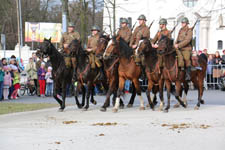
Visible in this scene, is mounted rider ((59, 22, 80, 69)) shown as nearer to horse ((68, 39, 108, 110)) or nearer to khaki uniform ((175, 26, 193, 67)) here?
horse ((68, 39, 108, 110))

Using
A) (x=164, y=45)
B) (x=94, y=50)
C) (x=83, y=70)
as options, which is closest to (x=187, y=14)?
(x=94, y=50)

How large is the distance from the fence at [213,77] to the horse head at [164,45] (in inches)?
512

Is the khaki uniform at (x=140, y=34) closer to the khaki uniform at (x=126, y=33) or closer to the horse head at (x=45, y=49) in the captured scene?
the khaki uniform at (x=126, y=33)

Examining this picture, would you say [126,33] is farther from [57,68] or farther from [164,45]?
[57,68]

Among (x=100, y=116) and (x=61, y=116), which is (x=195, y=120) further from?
(x=61, y=116)

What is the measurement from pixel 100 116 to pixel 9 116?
2944mm

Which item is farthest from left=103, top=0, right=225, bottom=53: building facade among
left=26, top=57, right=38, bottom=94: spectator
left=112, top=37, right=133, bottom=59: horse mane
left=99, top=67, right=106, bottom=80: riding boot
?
left=112, top=37, right=133, bottom=59: horse mane

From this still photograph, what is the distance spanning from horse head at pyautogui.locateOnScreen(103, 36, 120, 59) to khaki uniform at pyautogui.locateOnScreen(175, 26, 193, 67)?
7.31 feet

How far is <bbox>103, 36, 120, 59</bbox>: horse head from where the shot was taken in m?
18.0

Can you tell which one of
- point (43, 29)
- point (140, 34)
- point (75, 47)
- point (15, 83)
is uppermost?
point (43, 29)

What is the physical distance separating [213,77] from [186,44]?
538 inches

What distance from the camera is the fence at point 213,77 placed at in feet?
104

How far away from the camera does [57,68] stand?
63.3 ft

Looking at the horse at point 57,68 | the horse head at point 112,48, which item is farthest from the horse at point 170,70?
the horse at point 57,68
